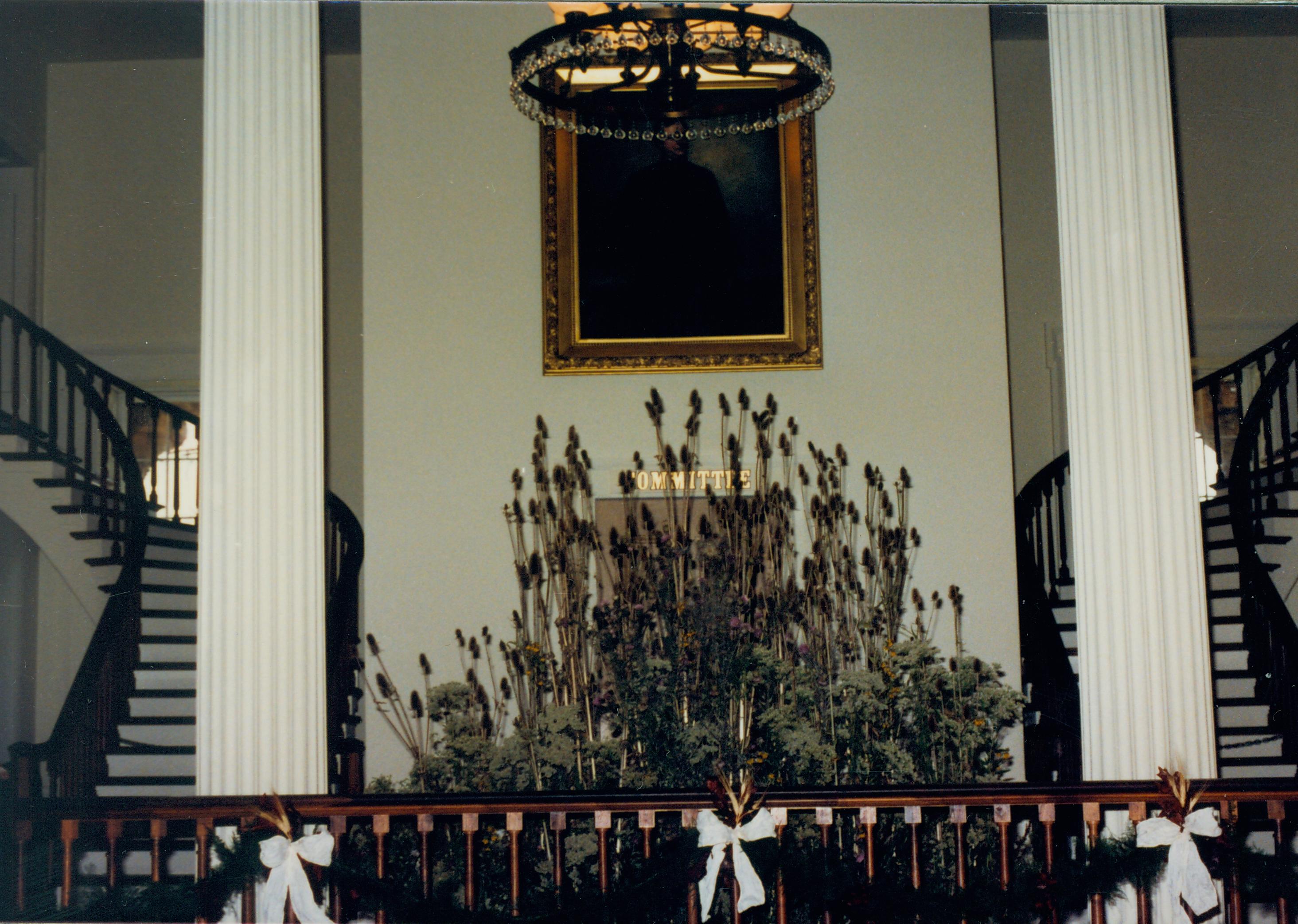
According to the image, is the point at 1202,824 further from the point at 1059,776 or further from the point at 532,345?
the point at 532,345

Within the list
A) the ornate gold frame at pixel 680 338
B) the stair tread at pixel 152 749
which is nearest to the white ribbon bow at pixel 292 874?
the stair tread at pixel 152 749

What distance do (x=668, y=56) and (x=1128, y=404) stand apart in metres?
1.72

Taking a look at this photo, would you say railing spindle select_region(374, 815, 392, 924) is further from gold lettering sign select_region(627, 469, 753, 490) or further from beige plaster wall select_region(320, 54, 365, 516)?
beige plaster wall select_region(320, 54, 365, 516)

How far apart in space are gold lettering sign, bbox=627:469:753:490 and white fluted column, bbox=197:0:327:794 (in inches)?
107

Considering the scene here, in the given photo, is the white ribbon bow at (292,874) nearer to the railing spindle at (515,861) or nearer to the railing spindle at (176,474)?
the railing spindle at (515,861)

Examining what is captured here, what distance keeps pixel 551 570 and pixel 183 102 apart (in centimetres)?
524

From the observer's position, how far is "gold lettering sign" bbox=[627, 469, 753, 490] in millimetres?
5984

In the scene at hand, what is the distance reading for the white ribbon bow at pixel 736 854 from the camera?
2.82 meters

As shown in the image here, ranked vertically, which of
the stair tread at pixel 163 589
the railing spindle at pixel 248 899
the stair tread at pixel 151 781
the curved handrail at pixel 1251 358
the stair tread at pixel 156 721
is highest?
the curved handrail at pixel 1251 358

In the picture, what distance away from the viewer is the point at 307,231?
3424 mm

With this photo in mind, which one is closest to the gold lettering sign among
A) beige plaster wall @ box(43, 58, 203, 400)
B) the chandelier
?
the chandelier

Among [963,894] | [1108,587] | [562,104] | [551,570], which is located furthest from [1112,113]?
[551,570]

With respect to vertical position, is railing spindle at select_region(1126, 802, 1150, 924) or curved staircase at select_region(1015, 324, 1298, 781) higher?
curved staircase at select_region(1015, 324, 1298, 781)

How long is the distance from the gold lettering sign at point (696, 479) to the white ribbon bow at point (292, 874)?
3.22 m
